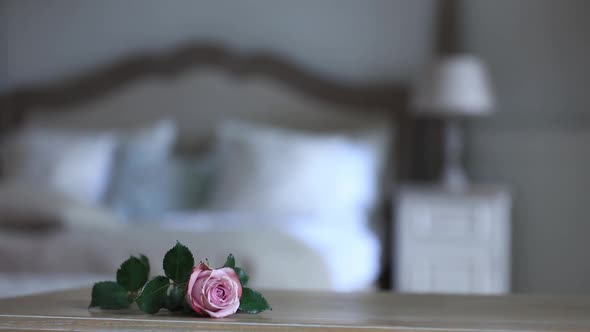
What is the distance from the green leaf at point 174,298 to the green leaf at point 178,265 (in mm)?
14

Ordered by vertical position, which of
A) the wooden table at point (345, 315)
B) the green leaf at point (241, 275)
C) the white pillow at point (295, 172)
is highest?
the white pillow at point (295, 172)

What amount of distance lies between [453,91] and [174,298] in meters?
2.36

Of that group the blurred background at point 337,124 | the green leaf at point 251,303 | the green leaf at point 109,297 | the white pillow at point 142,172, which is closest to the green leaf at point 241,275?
the green leaf at point 251,303

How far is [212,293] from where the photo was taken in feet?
3.93

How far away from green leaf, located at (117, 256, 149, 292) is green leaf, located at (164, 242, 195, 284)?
96mm

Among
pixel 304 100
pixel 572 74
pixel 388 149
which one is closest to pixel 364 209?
pixel 388 149

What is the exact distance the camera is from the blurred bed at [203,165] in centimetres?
246

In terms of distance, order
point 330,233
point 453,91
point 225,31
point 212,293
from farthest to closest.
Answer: point 225,31 → point 453,91 → point 330,233 → point 212,293

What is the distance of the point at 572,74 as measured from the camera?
3.71m

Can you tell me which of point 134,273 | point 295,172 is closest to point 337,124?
point 295,172

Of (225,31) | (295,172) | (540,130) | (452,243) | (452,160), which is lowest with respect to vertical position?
(452,243)

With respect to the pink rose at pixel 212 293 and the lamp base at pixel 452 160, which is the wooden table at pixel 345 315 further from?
the lamp base at pixel 452 160

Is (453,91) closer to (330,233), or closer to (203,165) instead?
(330,233)

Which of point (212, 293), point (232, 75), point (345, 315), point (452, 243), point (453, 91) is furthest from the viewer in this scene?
point (232, 75)
